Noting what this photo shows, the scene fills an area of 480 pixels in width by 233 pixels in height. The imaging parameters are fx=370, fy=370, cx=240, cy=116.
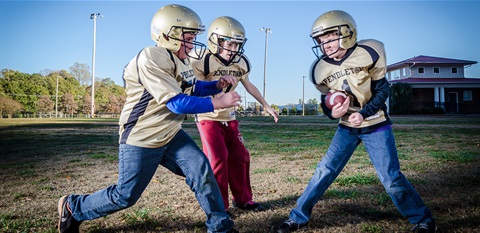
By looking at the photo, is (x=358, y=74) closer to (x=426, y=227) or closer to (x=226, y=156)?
(x=426, y=227)

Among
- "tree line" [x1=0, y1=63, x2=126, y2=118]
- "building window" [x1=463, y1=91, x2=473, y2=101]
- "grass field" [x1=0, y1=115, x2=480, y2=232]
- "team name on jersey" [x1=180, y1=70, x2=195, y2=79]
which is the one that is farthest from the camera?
"tree line" [x1=0, y1=63, x2=126, y2=118]

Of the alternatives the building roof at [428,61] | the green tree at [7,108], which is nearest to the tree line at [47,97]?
the green tree at [7,108]

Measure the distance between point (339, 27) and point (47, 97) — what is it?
3022 inches

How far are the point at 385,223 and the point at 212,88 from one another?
2.31 m

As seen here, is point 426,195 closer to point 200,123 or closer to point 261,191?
point 261,191

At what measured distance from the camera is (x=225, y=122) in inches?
176

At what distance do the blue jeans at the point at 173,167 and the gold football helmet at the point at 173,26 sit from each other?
900mm

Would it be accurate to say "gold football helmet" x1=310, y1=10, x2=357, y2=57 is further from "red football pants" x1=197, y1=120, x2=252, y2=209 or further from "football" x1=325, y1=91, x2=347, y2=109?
"red football pants" x1=197, y1=120, x2=252, y2=209

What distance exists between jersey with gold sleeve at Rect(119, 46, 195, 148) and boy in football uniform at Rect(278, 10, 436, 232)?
1.45 meters

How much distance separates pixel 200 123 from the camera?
174 inches

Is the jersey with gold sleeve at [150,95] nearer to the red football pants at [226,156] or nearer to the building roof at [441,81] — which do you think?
the red football pants at [226,156]

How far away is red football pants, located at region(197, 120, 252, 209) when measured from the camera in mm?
4266

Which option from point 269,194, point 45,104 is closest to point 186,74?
point 269,194

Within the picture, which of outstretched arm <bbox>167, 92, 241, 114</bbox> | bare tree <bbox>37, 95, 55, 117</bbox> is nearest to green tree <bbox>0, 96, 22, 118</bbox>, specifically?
bare tree <bbox>37, 95, 55, 117</bbox>
